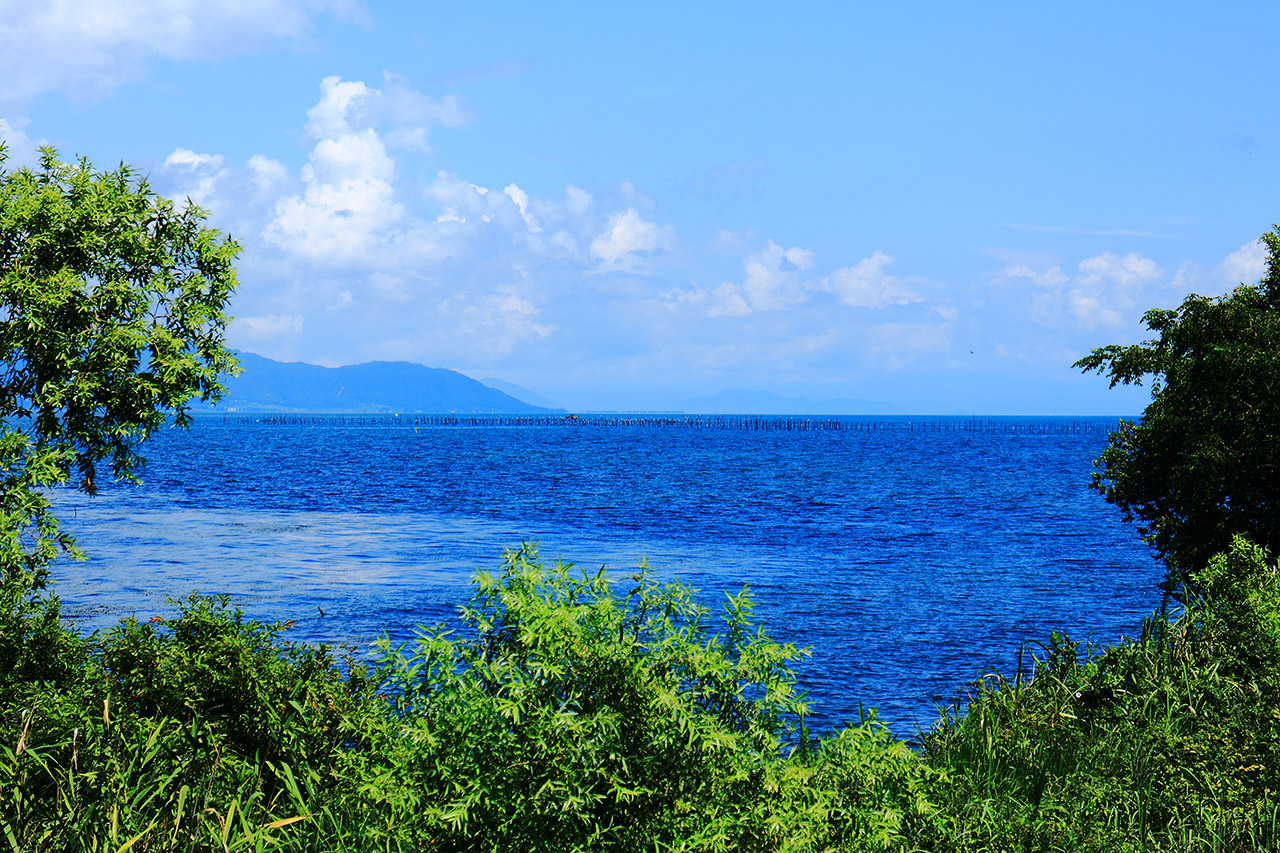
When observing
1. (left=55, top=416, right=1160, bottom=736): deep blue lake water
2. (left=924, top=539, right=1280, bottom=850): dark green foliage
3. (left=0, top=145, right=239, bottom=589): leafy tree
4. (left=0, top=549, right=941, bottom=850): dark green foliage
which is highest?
(left=0, top=145, right=239, bottom=589): leafy tree

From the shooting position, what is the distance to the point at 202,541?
46.7 meters

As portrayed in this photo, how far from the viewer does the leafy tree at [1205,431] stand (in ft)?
61.3

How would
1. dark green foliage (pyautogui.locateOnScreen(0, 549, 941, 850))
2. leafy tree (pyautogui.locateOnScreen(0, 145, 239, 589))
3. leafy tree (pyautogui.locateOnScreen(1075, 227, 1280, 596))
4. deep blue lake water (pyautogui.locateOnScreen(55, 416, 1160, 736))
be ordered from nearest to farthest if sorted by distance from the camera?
dark green foliage (pyautogui.locateOnScreen(0, 549, 941, 850)), leafy tree (pyautogui.locateOnScreen(0, 145, 239, 589)), leafy tree (pyautogui.locateOnScreen(1075, 227, 1280, 596)), deep blue lake water (pyautogui.locateOnScreen(55, 416, 1160, 736))

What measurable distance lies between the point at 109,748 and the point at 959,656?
76.7ft

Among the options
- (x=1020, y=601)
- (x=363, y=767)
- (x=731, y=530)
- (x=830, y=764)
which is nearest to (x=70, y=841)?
(x=363, y=767)

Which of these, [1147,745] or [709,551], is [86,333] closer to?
[1147,745]

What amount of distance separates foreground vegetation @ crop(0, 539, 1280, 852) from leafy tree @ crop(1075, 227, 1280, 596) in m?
7.58

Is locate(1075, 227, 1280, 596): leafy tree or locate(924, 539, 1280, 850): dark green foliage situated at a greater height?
locate(1075, 227, 1280, 596): leafy tree

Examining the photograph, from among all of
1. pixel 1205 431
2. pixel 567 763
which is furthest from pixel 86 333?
pixel 1205 431

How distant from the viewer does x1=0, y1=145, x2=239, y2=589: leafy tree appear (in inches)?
525

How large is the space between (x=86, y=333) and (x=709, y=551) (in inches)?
1367

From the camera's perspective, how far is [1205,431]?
1955 cm

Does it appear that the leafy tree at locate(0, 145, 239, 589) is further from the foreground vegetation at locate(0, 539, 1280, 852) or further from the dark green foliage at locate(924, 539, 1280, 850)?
the dark green foliage at locate(924, 539, 1280, 850)

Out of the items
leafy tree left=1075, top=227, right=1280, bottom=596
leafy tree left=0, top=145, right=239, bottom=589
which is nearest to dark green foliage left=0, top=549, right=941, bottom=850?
leafy tree left=0, top=145, right=239, bottom=589
